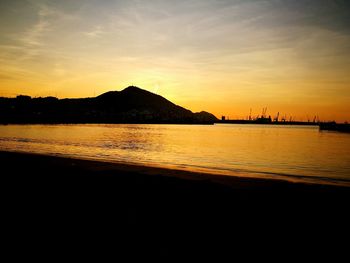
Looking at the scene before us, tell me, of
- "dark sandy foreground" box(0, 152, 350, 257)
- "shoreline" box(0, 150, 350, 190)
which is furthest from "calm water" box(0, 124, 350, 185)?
"dark sandy foreground" box(0, 152, 350, 257)

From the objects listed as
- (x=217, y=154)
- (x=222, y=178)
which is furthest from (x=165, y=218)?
(x=217, y=154)

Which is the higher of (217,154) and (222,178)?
(222,178)

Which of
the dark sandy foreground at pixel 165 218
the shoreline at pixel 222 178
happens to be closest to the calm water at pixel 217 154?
the shoreline at pixel 222 178

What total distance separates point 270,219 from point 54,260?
5948mm

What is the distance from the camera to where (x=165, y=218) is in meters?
7.19

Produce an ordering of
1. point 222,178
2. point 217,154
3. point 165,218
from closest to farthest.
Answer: point 165,218
point 222,178
point 217,154

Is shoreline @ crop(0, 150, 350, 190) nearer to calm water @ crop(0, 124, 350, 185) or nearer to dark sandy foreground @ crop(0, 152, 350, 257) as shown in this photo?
calm water @ crop(0, 124, 350, 185)

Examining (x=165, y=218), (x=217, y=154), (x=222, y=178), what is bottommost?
(x=217, y=154)

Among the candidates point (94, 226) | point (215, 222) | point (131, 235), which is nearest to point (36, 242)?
point (94, 226)

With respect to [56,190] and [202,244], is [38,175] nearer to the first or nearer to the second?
[56,190]

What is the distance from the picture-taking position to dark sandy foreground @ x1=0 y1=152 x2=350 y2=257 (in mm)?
5660

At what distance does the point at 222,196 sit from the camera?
397 inches

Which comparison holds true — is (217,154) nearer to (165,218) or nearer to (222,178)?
(222,178)

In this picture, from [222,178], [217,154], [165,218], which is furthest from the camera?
[217,154]
